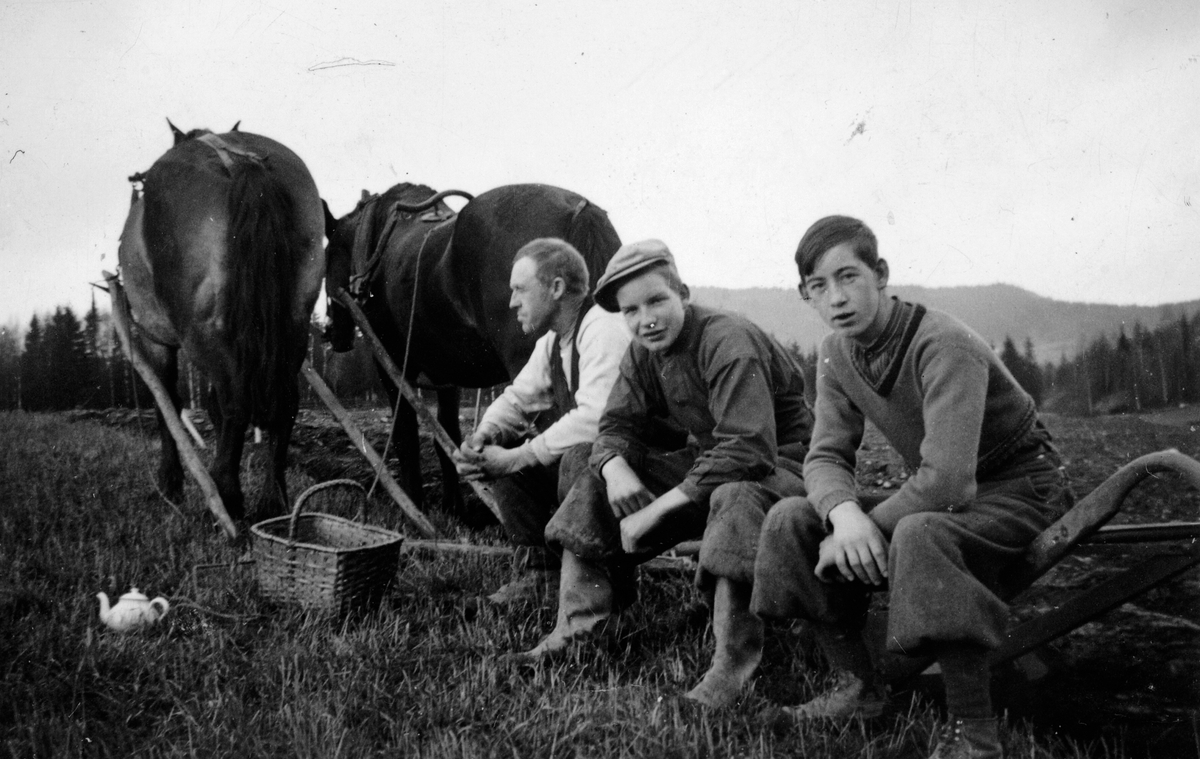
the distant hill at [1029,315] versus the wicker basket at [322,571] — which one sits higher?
the distant hill at [1029,315]

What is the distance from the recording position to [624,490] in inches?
95.6

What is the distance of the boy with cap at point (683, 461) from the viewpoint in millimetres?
2240

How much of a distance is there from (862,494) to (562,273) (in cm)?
134

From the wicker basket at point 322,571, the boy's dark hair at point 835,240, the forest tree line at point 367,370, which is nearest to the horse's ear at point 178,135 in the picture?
the forest tree line at point 367,370

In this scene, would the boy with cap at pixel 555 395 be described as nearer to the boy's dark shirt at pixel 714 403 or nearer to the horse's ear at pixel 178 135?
the boy's dark shirt at pixel 714 403

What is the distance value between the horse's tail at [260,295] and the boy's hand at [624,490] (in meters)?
2.07

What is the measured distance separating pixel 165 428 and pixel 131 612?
2635 millimetres

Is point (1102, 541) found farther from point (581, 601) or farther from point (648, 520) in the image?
point (581, 601)

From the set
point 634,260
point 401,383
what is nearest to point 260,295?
point 401,383

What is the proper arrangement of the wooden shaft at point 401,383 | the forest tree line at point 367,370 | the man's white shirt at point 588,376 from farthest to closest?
the wooden shaft at point 401,383
the man's white shirt at point 588,376
the forest tree line at point 367,370

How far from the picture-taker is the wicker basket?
9.45 ft

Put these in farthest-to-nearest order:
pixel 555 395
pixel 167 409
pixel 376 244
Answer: pixel 376 244 → pixel 167 409 → pixel 555 395

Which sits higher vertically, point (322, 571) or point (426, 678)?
point (322, 571)

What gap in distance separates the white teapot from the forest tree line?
181cm
